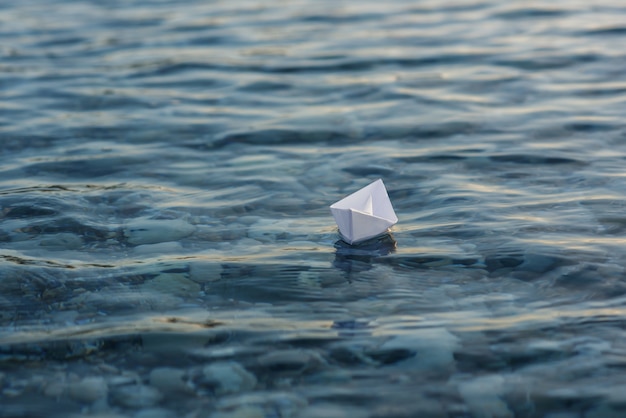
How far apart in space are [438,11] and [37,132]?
484cm

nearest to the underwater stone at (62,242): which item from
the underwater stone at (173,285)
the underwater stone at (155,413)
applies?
the underwater stone at (173,285)

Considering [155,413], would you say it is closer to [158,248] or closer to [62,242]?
[158,248]

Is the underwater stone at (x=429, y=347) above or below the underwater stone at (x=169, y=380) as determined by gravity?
below

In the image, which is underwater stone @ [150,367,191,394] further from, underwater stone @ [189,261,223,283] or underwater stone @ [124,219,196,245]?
underwater stone @ [124,219,196,245]

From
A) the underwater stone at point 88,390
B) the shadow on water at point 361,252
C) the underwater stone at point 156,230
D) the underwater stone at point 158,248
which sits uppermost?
the underwater stone at point 156,230

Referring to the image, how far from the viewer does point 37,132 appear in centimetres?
567

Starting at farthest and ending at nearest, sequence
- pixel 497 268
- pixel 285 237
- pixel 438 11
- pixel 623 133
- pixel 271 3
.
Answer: pixel 271 3, pixel 438 11, pixel 623 133, pixel 285 237, pixel 497 268

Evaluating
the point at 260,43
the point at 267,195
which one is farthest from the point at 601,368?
the point at 260,43

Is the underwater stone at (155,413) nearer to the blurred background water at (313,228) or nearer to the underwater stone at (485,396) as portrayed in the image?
the blurred background water at (313,228)

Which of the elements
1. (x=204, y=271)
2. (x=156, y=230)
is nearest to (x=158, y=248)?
(x=156, y=230)

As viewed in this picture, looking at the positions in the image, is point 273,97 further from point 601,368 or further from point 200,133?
point 601,368

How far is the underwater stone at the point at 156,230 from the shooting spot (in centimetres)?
396

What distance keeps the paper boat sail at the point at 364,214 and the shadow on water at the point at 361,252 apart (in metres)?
0.03

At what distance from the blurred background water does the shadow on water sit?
0.01 meters
